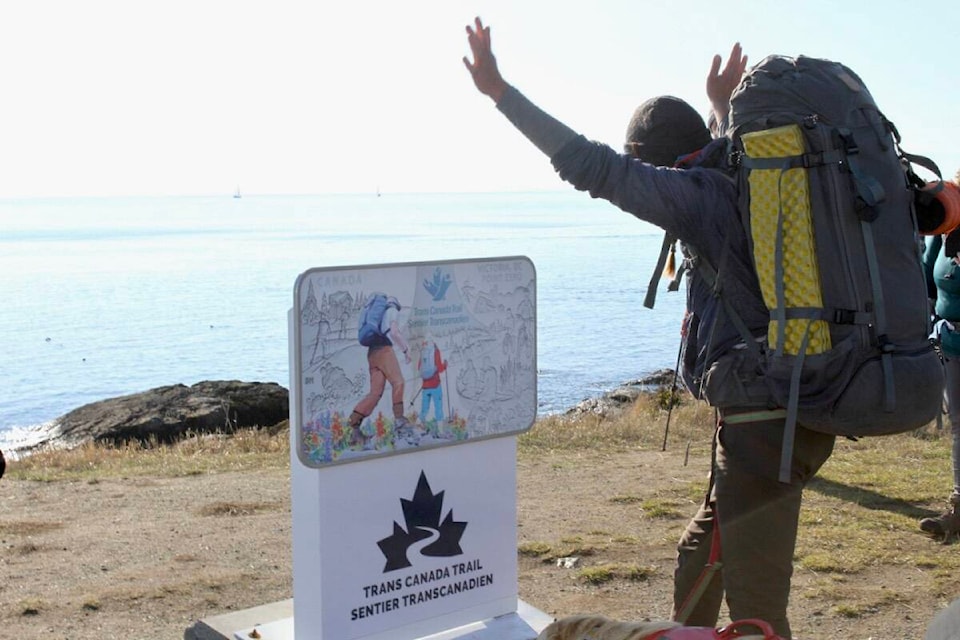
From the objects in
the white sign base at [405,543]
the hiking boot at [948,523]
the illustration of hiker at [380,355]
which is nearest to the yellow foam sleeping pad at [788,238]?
the illustration of hiker at [380,355]

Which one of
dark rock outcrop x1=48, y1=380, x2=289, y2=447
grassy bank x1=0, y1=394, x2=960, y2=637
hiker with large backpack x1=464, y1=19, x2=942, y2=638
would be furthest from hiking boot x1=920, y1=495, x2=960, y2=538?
dark rock outcrop x1=48, y1=380, x2=289, y2=447

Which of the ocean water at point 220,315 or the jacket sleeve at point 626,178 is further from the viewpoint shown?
the ocean water at point 220,315

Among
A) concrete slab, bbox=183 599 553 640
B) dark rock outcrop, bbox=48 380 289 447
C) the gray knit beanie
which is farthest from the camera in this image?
dark rock outcrop, bbox=48 380 289 447

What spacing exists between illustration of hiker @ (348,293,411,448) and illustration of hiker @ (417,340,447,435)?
8 centimetres

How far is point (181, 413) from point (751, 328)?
13694mm

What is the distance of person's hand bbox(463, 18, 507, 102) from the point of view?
3162 mm

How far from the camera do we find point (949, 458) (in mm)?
8023

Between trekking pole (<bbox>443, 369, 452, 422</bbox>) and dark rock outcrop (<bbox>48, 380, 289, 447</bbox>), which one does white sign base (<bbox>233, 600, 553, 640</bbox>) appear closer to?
trekking pole (<bbox>443, 369, 452, 422</bbox>)

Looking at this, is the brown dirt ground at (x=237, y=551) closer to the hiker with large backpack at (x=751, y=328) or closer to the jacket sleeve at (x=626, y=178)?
the hiker with large backpack at (x=751, y=328)

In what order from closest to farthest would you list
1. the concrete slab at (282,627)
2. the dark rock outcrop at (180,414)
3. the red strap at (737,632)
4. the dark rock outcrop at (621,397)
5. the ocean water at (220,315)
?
1. the red strap at (737,632)
2. the concrete slab at (282,627)
3. the dark rock outcrop at (180,414)
4. the dark rock outcrop at (621,397)
5. the ocean water at (220,315)

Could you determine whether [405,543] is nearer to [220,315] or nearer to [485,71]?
[485,71]

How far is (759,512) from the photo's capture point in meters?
3.25

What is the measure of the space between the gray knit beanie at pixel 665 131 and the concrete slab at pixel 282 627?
180 centimetres

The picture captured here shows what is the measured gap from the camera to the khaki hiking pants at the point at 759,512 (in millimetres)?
3217
